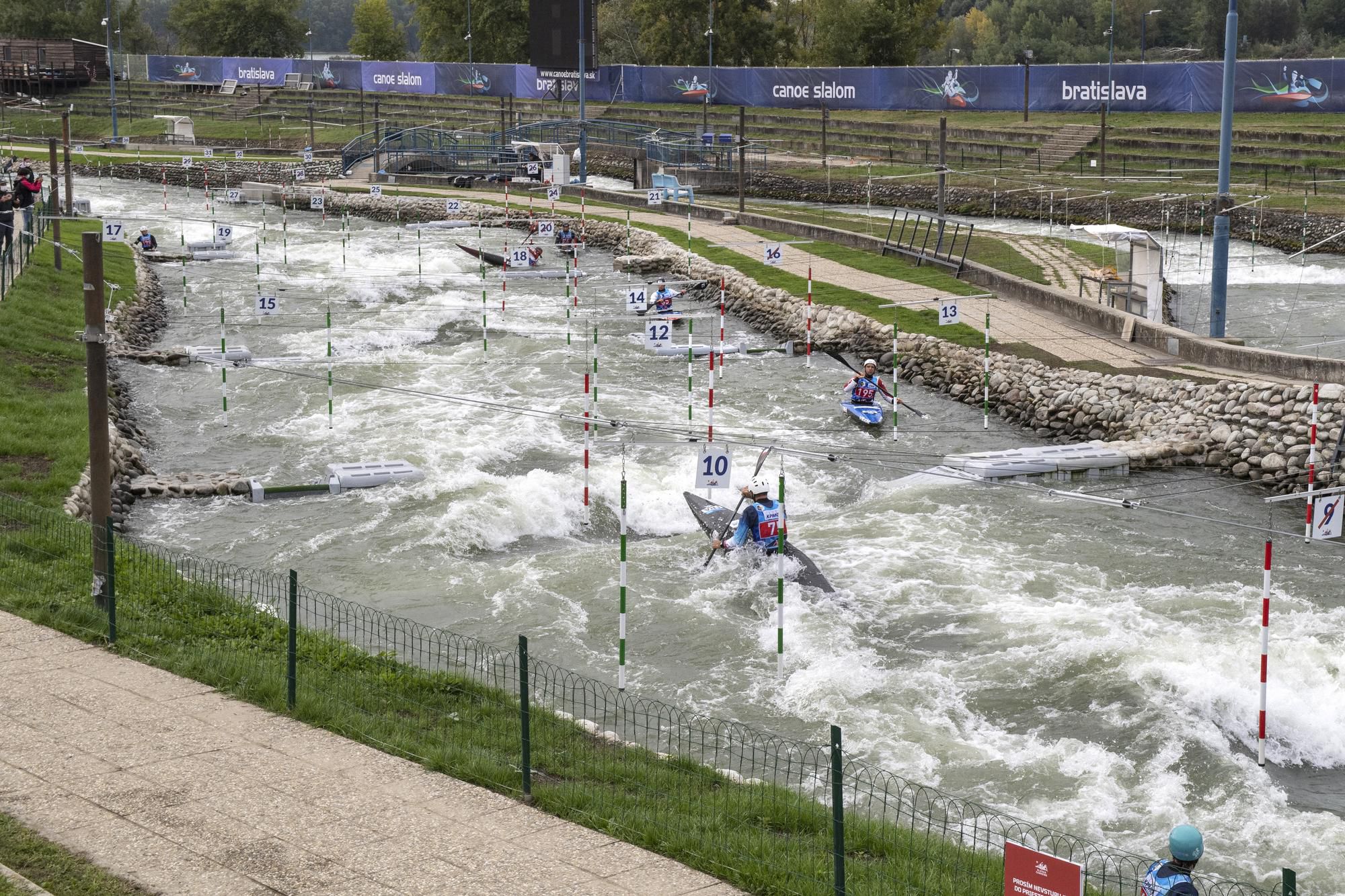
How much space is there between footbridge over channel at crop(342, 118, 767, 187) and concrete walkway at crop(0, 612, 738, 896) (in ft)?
189

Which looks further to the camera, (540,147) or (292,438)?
(540,147)

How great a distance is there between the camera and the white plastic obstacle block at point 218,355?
114ft

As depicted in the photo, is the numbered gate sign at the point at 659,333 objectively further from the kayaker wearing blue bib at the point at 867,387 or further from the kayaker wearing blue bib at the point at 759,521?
the kayaker wearing blue bib at the point at 759,521

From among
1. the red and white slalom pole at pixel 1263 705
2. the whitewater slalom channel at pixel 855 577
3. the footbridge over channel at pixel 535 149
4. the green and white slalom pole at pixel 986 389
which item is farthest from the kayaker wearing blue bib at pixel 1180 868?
the footbridge over channel at pixel 535 149

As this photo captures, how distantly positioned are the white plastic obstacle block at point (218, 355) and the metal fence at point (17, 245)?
4.18 metres

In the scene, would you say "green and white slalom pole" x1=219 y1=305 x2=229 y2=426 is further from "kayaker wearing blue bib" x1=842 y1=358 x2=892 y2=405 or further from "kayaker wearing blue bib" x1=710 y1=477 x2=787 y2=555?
"kayaker wearing blue bib" x1=710 y1=477 x2=787 y2=555

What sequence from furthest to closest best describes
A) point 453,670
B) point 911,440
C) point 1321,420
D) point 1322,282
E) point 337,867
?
point 1322,282 < point 911,440 < point 1321,420 < point 453,670 < point 337,867

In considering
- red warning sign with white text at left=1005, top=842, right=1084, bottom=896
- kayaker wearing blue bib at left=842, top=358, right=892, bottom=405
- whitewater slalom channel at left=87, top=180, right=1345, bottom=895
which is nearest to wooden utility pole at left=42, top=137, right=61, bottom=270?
whitewater slalom channel at left=87, top=180, right=1345, bottom=895

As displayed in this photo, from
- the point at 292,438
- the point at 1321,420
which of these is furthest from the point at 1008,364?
the point at 292,438

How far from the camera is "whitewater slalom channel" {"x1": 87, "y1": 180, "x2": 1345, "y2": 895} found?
15.0 m

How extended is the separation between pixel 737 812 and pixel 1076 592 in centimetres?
945

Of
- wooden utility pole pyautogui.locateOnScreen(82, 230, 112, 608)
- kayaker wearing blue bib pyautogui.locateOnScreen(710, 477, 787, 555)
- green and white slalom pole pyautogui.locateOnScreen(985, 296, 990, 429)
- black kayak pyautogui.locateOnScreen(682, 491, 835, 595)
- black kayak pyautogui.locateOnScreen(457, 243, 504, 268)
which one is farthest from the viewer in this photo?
black kayak pyautogui.locateOnScreen(457, 243, 504, 268)

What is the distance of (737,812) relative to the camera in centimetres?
1161

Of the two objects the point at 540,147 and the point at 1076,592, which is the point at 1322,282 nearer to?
the point at 1076,592
